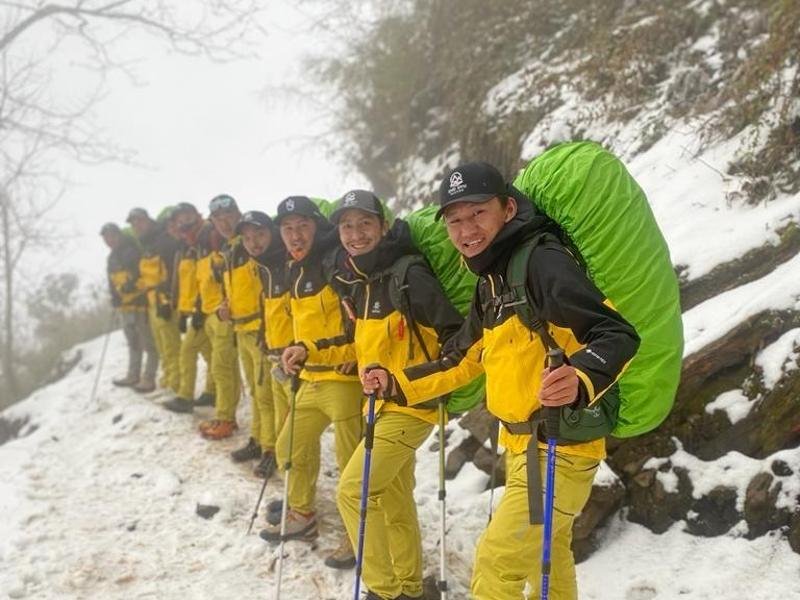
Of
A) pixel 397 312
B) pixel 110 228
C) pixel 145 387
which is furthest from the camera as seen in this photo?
pixel 145 387

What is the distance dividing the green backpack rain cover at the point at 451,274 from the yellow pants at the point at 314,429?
41.3 inches

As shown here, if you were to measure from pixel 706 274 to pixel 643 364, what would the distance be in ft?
9.61

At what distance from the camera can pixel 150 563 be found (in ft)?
18.3

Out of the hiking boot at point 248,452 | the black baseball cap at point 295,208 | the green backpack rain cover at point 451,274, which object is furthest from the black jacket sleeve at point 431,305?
the hiking boot at point 248,452

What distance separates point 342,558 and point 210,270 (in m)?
4.63

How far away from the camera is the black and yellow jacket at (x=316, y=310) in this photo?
5.23 metres

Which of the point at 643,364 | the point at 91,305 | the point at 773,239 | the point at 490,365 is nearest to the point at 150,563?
the point at 490,365

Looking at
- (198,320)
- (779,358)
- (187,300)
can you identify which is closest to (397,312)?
(779,358)

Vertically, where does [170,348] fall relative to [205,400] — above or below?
above

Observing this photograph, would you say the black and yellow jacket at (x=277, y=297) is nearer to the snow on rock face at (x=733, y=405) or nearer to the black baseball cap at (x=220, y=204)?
the black baseball cap at (x=220, y=204)

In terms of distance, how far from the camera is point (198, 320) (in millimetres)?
8906

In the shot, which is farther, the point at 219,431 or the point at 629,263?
the point at 219,431

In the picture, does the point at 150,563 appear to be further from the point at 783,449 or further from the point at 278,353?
the point at 783,449

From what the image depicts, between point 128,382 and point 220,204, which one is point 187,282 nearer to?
point 220,204
